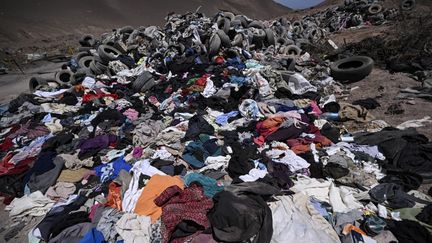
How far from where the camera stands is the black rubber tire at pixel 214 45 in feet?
30.6

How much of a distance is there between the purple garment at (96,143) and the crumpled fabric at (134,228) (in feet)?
7.49

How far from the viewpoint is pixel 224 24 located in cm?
1079

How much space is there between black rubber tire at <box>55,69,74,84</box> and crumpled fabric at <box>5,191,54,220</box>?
662 cm

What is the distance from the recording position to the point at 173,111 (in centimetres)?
671

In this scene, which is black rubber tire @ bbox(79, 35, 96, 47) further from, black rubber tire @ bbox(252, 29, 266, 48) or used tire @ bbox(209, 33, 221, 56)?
black rubber tire @ bbox(252, 29, 266, 48)

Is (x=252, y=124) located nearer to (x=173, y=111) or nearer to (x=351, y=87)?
(x=173, y=111)

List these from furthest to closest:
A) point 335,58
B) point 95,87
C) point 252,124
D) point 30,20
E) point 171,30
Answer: point 30,20, point 171,30, point 335,58, point 95,87, point 252,124

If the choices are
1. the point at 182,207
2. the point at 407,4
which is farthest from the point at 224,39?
the point at 407,4

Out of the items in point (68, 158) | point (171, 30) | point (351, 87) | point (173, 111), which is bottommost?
point (68, 158)

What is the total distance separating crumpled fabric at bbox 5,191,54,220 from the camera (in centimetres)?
416

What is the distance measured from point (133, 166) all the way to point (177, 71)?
16.1 ft

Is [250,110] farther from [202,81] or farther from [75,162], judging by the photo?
[75,162]

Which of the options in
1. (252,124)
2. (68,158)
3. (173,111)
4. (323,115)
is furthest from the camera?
(173,111)

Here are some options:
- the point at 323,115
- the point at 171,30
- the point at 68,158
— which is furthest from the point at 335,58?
the point at 68,158
